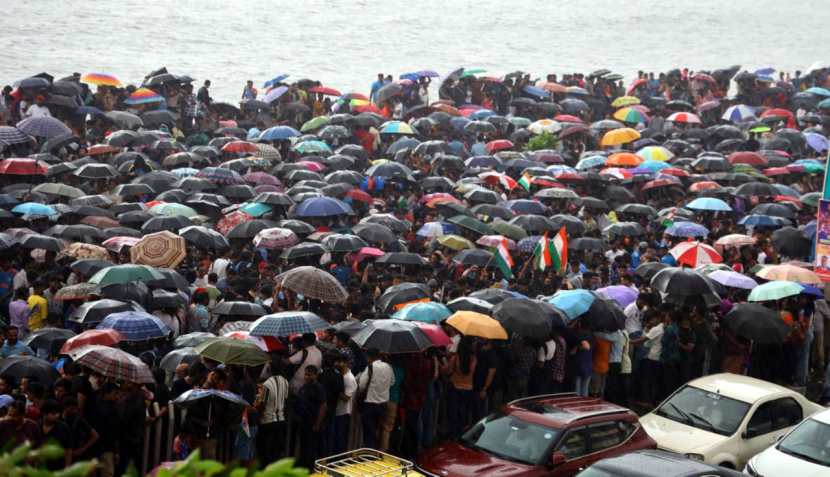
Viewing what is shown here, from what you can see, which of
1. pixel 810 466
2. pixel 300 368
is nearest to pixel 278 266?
pixel 300 368

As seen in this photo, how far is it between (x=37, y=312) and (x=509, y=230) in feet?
29.7

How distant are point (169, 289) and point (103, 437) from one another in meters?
4.67

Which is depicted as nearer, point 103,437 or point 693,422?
point 103,437

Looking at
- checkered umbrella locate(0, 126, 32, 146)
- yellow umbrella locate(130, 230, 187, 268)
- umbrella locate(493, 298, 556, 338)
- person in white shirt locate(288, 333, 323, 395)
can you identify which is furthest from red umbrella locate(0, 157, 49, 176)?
umbrella locate(493, 298, 556, 338)

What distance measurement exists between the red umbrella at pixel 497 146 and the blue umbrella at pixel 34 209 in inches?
534

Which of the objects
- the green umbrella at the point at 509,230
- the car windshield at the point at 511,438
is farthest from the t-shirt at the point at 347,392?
the green umbrella at the point at 509,230

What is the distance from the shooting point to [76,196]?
63.5 ft

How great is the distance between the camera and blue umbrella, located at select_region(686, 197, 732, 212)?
22797mm

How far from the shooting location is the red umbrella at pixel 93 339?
11148mm

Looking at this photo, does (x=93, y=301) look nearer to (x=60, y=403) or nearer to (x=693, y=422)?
(x=60, y=403)

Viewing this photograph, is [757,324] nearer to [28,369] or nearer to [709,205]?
[709,205]

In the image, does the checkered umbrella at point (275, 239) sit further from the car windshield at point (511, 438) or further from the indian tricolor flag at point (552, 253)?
the car windshield at point (511, 438)

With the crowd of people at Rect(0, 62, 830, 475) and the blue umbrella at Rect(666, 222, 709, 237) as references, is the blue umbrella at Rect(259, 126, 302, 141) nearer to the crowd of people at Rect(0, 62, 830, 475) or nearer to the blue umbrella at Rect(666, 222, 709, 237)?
the crowd of people at Rect(0, 62, 830, 475)

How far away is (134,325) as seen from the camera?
11906 millimetres
